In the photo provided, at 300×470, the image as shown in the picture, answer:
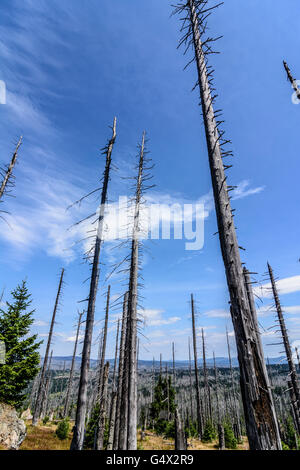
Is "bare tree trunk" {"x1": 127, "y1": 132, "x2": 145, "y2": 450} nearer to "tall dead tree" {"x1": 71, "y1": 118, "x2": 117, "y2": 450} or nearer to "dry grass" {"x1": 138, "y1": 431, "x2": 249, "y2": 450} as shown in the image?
"tall dead tree" {"x1": 71, "y1": 118, "x2": 117, "y2": 450}

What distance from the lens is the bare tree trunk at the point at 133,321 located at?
8367 millimetres

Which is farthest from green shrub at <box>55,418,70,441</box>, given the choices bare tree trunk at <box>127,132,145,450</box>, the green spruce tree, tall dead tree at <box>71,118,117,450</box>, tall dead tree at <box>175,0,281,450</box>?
tall dead tree at <box>175,0,281,450</box>

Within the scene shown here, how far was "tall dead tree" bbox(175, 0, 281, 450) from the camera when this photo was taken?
3.25 m

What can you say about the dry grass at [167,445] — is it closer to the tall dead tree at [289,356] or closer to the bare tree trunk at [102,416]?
the bare tree trunk at [102,416]

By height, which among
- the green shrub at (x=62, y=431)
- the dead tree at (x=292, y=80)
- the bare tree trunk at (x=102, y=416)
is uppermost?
the dead tree at (x=292, y=80)

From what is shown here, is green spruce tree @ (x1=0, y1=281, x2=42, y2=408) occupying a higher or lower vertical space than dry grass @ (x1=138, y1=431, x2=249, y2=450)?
higher

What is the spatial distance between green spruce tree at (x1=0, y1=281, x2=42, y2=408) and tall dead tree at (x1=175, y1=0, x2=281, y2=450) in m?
16.2

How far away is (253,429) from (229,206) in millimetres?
3928

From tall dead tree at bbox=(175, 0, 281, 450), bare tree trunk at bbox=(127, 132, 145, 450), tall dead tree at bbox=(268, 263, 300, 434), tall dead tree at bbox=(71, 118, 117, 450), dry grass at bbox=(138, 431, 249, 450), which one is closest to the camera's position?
tall dead tree at bbox=(175, 0, 281, 450)

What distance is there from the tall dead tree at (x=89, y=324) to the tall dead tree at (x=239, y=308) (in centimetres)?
626

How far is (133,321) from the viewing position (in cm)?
985

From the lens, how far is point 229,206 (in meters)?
4.82

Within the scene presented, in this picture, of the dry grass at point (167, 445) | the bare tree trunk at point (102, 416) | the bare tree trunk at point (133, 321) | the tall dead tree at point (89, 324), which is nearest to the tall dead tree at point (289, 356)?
the dry grass at point (167, 445)
